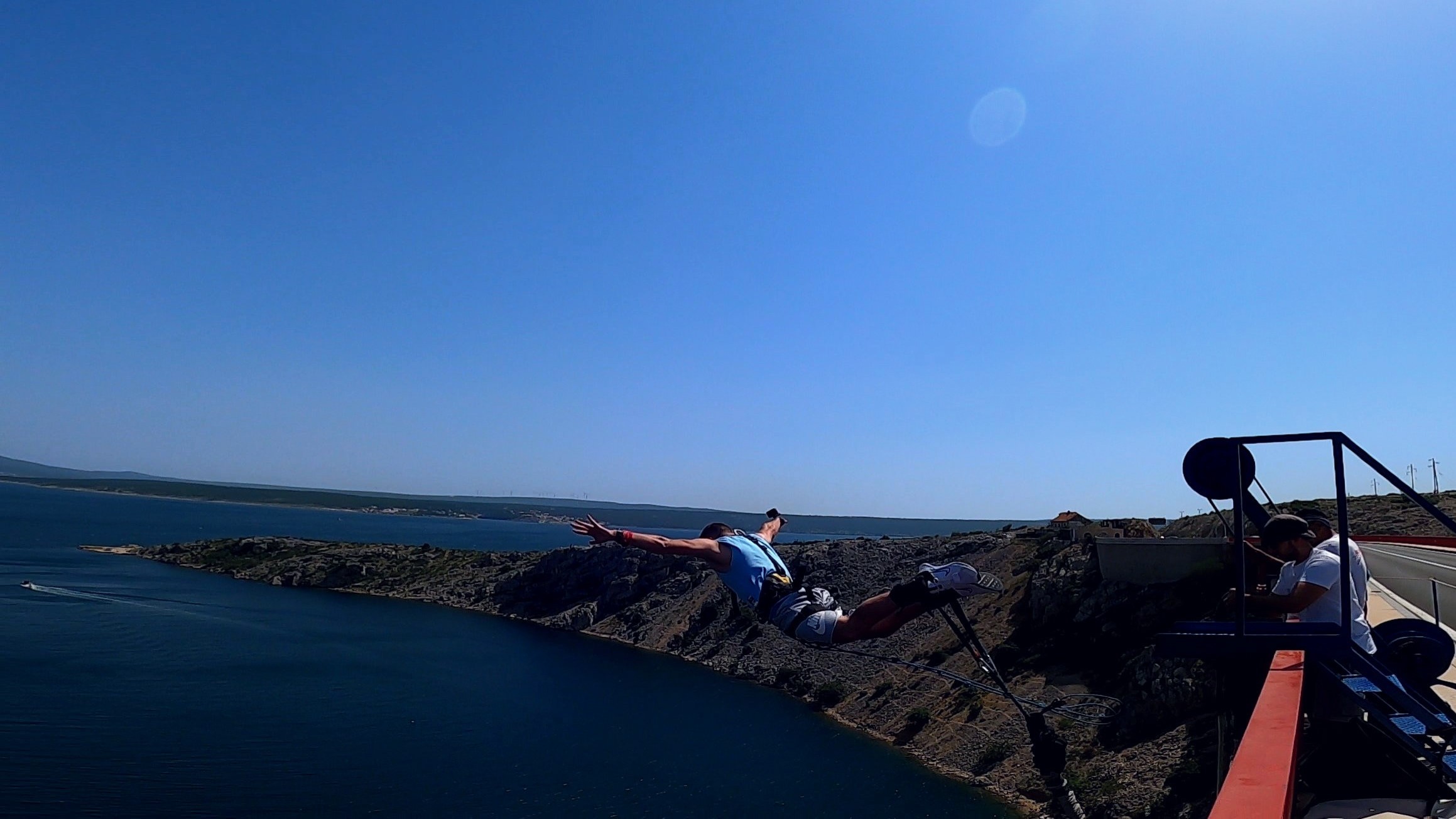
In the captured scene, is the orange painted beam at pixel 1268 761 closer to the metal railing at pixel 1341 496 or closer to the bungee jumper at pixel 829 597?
the metal railing at pixel 1341 496

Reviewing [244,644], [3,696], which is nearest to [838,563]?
[244,644]

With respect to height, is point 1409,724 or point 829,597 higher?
point 829,597

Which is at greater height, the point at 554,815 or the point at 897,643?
the point at 897,643

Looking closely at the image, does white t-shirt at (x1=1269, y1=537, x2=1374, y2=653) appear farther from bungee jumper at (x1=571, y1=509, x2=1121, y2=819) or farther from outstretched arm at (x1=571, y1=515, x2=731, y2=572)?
outstretched arm at (x1=571, y1=515, x2=731, y2=572)

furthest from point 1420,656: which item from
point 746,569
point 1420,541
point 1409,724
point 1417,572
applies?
point 1420,541

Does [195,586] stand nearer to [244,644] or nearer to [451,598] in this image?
[451,598]

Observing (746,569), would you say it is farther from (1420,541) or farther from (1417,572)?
(1420,541)
